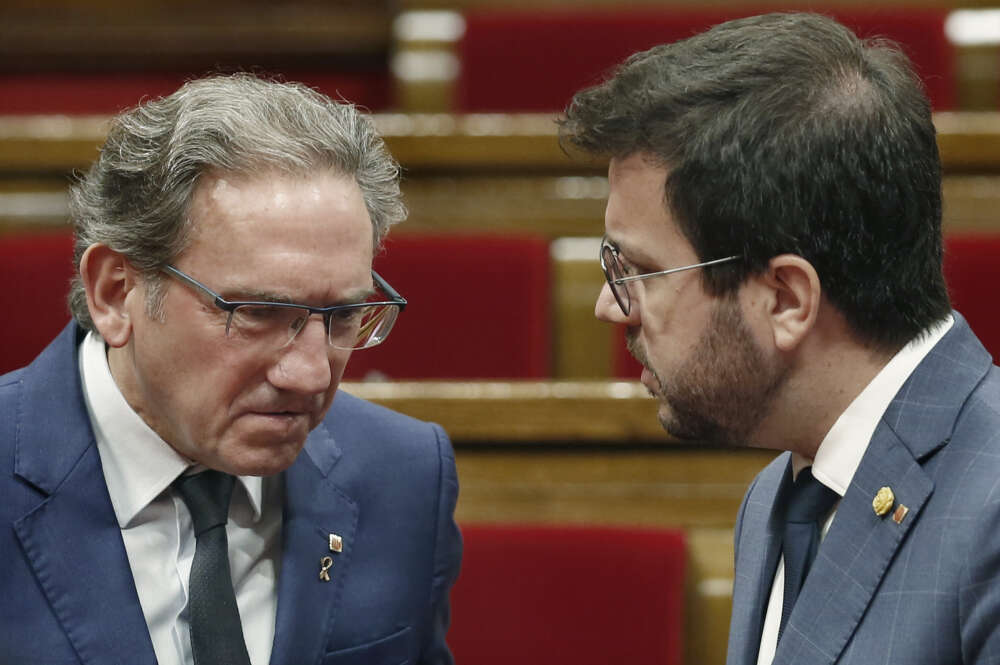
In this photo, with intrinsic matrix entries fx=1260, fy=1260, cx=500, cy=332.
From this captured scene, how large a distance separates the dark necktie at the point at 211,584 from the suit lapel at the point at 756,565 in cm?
20

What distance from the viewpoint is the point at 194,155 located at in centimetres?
47

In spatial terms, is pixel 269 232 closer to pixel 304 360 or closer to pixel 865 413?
pixel 304 360

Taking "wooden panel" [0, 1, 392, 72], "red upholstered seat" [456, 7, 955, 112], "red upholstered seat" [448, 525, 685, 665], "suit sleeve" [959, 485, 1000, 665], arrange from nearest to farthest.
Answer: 1. "suit sleeve" [959, 485, 1000, 665]
2. "red upholstered seat" [448, 525, 685, 665]
3. "red upholstered seat" [456, 7, 955, 112]
4. "wooden panel" [0, 1, 392, 72]

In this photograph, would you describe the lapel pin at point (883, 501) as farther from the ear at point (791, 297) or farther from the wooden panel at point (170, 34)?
the wooden panel at point (170, 34)

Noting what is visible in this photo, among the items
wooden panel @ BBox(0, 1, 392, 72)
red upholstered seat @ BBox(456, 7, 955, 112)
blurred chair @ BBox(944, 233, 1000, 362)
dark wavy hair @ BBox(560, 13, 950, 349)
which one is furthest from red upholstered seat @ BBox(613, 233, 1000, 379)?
wooden panel @ BBox(0, 1, 392, 72)

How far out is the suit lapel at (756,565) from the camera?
1.65ft

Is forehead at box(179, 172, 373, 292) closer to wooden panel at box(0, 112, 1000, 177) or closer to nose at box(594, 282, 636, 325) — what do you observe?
nose at box(594, 282, 636, 325)

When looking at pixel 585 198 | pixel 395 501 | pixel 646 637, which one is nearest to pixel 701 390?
pixel 395 501

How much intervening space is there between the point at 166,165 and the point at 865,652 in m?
0.31

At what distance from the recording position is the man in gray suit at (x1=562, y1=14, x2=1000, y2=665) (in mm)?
435

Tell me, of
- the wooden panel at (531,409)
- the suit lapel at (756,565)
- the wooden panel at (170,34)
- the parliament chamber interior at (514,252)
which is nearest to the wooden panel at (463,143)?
the parliament chamber interior at (514,252)

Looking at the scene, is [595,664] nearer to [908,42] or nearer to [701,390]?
[701,390]

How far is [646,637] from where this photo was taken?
693 mm

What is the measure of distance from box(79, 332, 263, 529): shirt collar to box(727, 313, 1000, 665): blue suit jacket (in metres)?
0.25
